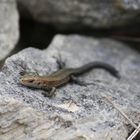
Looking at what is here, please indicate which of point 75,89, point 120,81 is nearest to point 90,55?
point 120,81

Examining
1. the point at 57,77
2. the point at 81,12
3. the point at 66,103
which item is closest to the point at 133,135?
the point at 66,103

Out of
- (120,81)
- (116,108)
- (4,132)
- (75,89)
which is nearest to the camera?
(4,132)

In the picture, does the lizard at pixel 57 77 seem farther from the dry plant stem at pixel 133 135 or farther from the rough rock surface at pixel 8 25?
the dry plant stem at pixel 133 135

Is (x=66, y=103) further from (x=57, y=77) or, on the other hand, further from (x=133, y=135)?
(x=133, y=135)

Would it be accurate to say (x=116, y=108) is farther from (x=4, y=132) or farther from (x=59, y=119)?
(x=4, y=132)

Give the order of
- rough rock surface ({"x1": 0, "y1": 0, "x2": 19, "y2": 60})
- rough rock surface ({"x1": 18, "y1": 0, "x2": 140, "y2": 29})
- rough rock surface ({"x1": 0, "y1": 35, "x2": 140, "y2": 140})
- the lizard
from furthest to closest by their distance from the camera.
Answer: rough rock surface ({"x1": 18, "y1": 0, "x2": 140, "y2": 29}) → rough rock surface ({"x1": 0, "y1": 0, "x2": 19, "y2": 60}) → the lizard → rough rock surface ({"x1": 0, "y1": 35, "x2": 140, "y2": 140})

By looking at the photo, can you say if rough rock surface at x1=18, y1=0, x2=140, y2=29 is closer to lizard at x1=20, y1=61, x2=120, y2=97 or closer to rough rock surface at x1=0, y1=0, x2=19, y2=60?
rough rock surface at x1=0, y1=0, x2=19, y2=60

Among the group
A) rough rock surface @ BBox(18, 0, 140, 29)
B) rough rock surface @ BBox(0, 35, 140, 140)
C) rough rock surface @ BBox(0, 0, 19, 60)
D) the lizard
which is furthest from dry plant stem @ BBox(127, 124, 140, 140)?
rough rock surface @ BBox(18, 0, 140, 29)
